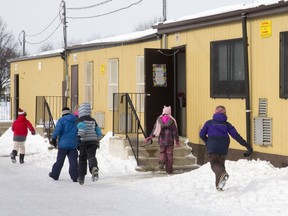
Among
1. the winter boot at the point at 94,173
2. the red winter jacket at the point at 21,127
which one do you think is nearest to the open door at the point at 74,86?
the red winter jacket at the point at 21,127

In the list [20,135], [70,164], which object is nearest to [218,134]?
[70,164]

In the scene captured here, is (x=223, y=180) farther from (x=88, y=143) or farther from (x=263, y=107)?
(x=88, y=143)

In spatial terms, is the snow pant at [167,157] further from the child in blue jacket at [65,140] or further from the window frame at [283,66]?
the window frame at [283,66]

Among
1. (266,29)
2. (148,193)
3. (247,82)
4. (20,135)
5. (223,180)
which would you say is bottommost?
(148,193)

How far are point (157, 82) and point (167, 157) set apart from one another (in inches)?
104

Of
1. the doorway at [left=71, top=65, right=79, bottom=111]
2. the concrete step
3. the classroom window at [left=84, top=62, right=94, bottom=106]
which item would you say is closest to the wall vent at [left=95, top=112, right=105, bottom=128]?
the classroom window at [left=84, top=62, right=94, bottom=106]

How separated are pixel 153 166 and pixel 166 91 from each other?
7.46 ft

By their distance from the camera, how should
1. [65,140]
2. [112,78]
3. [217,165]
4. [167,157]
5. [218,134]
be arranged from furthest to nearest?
[112,78]
[167,157]
[65,140]
[218,134]
[217,165]

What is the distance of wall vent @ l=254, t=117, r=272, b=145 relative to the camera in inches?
512

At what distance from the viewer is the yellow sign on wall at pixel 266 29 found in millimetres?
12933

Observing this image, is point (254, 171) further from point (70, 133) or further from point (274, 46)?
point (70, 133)

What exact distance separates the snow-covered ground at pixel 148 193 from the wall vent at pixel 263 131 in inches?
18.9

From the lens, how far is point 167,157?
14539 millimetres

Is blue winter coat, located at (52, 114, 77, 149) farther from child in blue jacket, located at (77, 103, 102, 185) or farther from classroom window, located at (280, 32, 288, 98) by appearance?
classroom window, located at (280, 32, 288, 98)
